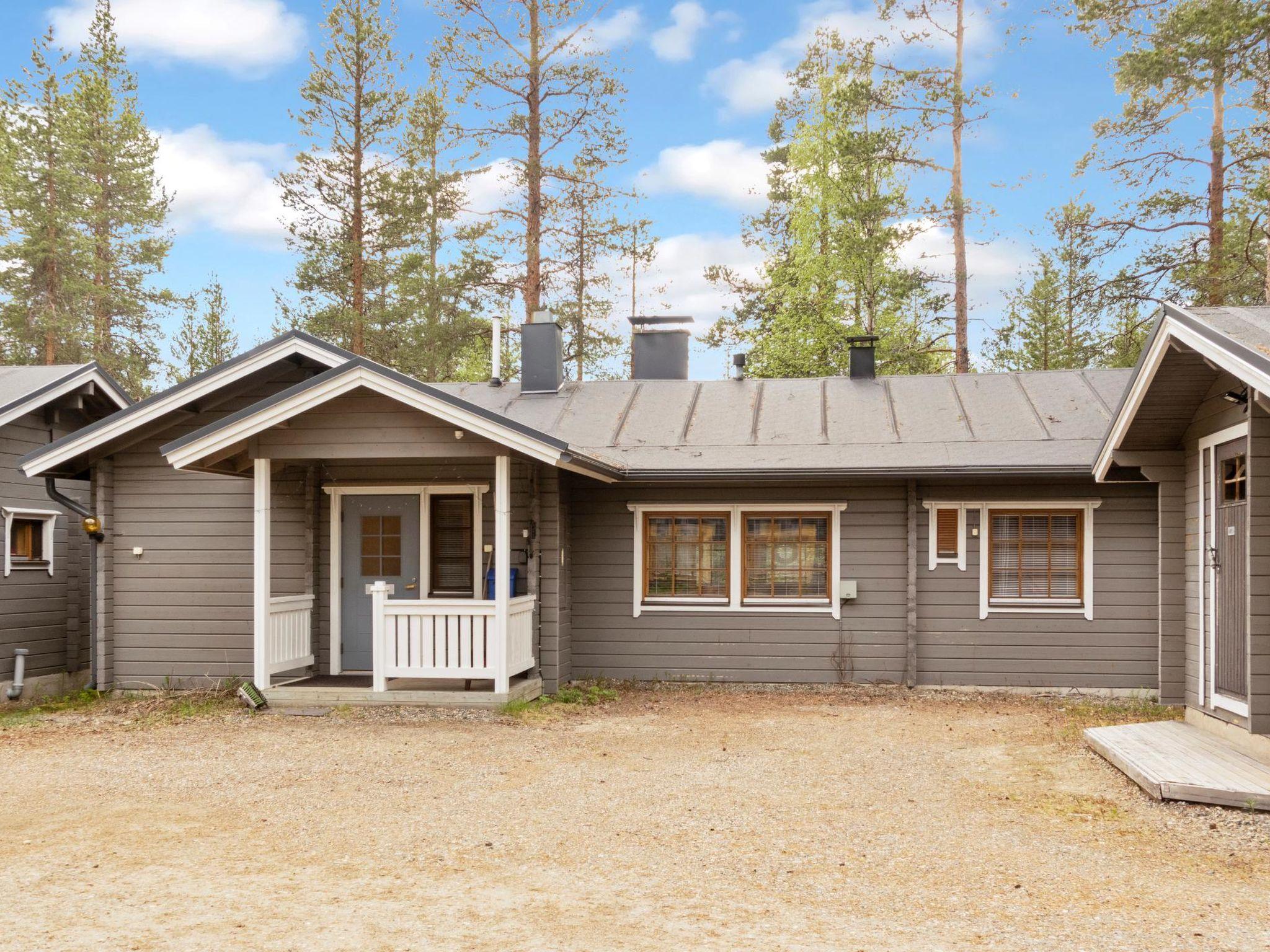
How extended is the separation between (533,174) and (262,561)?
36.8 ft

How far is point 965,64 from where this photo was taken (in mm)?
17812

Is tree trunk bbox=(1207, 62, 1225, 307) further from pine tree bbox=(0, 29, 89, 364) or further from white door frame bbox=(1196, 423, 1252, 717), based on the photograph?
pine tree bbox=(0, 29, 89, 364)

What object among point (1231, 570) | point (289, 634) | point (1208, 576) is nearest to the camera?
point (1231, 570)

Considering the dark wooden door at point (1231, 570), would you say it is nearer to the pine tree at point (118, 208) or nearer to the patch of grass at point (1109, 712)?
the patch of grass at point (1109, 712)

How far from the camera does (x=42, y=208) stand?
20703 millimetres

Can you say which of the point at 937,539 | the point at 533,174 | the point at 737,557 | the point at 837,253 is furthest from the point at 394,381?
the point at 837,253

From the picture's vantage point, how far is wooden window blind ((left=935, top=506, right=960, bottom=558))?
409 inches

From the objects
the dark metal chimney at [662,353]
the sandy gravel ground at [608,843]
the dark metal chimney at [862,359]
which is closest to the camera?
the sandy gravel ground at [608,843]

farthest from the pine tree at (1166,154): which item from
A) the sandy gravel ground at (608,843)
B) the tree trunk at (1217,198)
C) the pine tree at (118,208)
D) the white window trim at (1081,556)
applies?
the pine tree at (118,208)

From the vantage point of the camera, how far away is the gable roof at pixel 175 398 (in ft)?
32.2

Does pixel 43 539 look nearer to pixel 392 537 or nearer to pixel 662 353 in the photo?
pixel 392 537

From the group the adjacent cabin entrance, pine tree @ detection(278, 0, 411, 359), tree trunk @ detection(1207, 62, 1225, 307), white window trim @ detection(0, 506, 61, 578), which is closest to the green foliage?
tree trunk @ detection(1207, 62, 1225, 307)

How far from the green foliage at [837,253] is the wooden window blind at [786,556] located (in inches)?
334

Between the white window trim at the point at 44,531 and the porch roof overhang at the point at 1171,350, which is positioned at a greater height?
the porch roof overhang at the point at 1171,350
